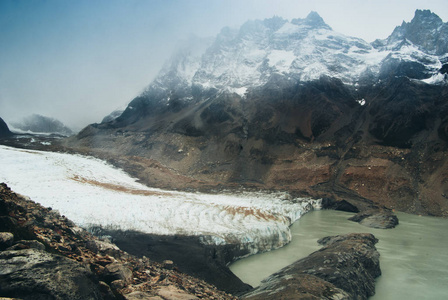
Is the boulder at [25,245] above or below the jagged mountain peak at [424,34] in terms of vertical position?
below

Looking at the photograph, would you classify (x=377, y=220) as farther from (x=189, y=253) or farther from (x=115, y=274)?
(x=115, y=274)

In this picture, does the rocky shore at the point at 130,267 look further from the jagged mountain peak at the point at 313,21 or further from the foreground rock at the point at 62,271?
the jagged mountain peak at the point at 313,21

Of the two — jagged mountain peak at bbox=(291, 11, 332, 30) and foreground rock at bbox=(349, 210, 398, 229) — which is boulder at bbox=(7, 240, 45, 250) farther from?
jagged mountain peak at bbox=(291, 11, 332, 30)

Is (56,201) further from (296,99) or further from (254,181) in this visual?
(296,99)

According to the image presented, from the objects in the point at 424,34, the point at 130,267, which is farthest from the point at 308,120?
the point at 130,267

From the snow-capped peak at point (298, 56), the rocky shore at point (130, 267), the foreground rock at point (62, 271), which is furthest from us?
the snow-capped peak at point (298, 56)

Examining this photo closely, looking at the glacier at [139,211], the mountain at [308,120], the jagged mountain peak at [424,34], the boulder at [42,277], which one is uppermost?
the jagged mountain peak at [424,34]

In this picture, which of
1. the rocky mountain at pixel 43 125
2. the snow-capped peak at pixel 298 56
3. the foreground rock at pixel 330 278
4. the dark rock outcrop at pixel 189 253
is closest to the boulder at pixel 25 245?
the dark rock outcrop at pixel 189 253

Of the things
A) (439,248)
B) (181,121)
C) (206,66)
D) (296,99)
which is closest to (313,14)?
(206,66)

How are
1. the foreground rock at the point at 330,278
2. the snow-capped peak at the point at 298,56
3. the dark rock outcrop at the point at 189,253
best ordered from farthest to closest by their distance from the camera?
the snow-capped peak at the point at 298,56 < the dark rock outcrop at the point at 189,253 < the foreground rock at the point at 330,278
